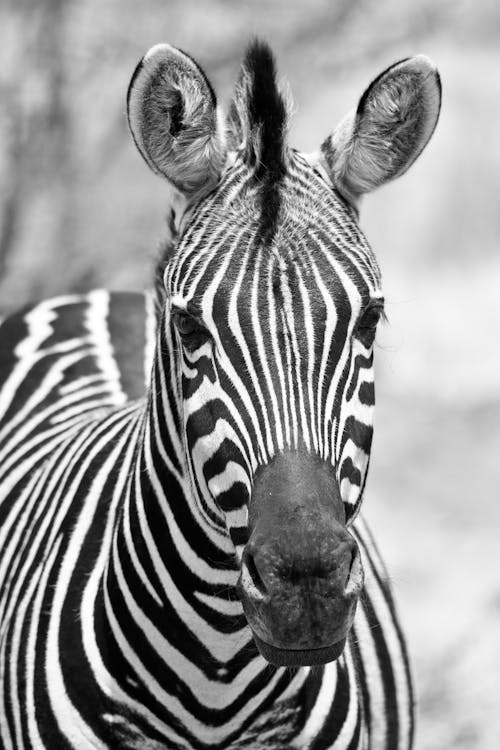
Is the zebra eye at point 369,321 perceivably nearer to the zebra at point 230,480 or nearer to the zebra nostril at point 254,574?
the zebra at point 230,480

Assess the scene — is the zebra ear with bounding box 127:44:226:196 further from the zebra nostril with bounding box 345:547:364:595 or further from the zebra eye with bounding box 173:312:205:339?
the zebra nostril with bounding box 345:547:364:595

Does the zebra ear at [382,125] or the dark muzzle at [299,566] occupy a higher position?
the zebra ear at [382,125]

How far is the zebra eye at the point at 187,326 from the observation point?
10.9 feet

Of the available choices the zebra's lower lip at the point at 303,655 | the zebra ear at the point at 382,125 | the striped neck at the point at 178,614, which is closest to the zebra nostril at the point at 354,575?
the zebra's lower lip at the point at 303,655

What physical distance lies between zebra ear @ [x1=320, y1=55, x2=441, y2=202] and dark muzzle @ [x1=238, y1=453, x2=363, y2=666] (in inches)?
42.7

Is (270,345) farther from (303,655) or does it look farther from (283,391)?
(303,655)

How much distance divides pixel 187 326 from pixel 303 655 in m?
0.95

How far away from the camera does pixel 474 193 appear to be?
19.3 meters

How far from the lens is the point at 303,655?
303cm

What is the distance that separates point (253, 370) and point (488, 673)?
6.88 meters

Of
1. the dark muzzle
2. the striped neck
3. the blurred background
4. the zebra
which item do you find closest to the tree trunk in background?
the blurred background

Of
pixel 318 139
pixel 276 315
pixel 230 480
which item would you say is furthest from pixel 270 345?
pixel 318 139

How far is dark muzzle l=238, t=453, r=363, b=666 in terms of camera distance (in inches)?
115

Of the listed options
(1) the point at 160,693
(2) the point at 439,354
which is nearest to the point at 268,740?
(1) the point at 160,693
